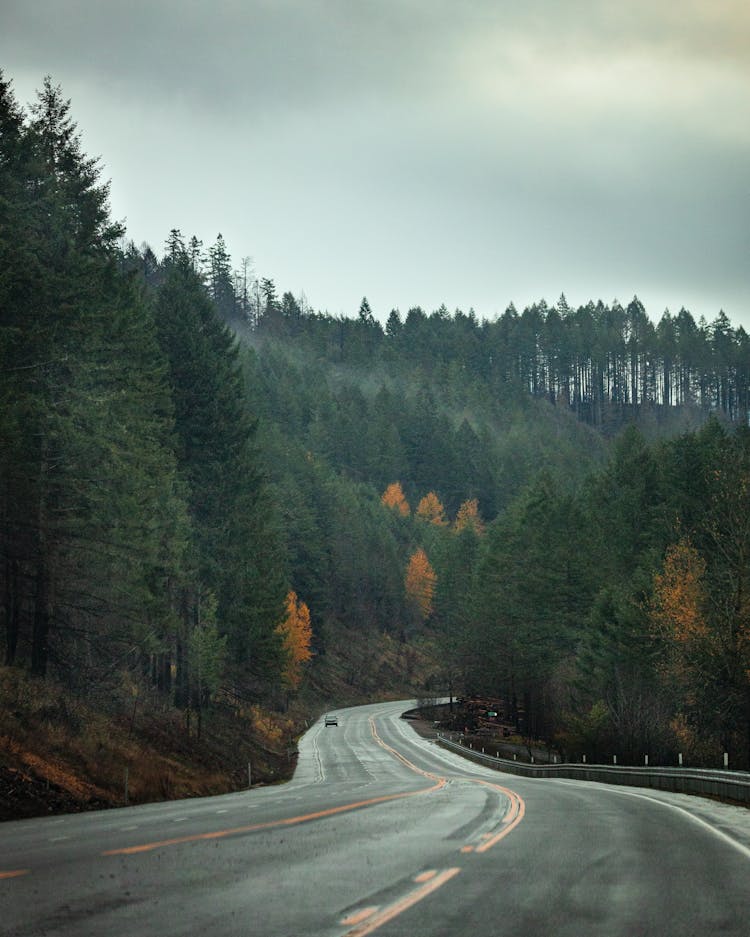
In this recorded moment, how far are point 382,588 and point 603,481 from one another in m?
46.9

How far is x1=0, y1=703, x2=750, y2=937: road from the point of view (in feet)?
26.3

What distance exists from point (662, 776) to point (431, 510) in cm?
13322

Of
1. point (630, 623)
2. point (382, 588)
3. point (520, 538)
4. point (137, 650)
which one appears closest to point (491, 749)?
point (630, 623)

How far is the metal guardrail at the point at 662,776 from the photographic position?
23.8m

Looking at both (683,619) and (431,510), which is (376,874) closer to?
(683,619)

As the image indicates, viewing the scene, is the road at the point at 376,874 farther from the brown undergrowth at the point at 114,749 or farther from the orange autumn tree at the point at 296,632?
the orange autumn tree at the point at 296,632

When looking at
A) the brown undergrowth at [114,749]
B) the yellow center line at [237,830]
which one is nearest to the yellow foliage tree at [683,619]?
the brown undergrowth at [114,749]

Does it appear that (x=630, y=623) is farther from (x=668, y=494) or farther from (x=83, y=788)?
(x=83, y=788)

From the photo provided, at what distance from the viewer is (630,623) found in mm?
62344

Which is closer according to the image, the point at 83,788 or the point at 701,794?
the point at 83,788

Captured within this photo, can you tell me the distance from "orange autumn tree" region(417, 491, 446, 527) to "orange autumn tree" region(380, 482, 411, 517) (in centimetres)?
232

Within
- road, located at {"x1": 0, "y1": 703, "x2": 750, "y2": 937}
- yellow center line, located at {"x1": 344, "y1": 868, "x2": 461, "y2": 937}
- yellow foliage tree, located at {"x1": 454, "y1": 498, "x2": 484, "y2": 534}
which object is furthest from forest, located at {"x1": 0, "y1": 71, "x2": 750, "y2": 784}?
yellow foliage tree, located at {"x1": 454, "y1": 498, "x2": 484, "y2": 534}

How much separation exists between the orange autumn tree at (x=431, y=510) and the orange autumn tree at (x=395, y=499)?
91.2 inches

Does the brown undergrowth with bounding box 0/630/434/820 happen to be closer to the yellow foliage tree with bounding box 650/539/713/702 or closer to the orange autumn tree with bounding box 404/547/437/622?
the yellow foliage tree with bounding box 650/539/713/702
